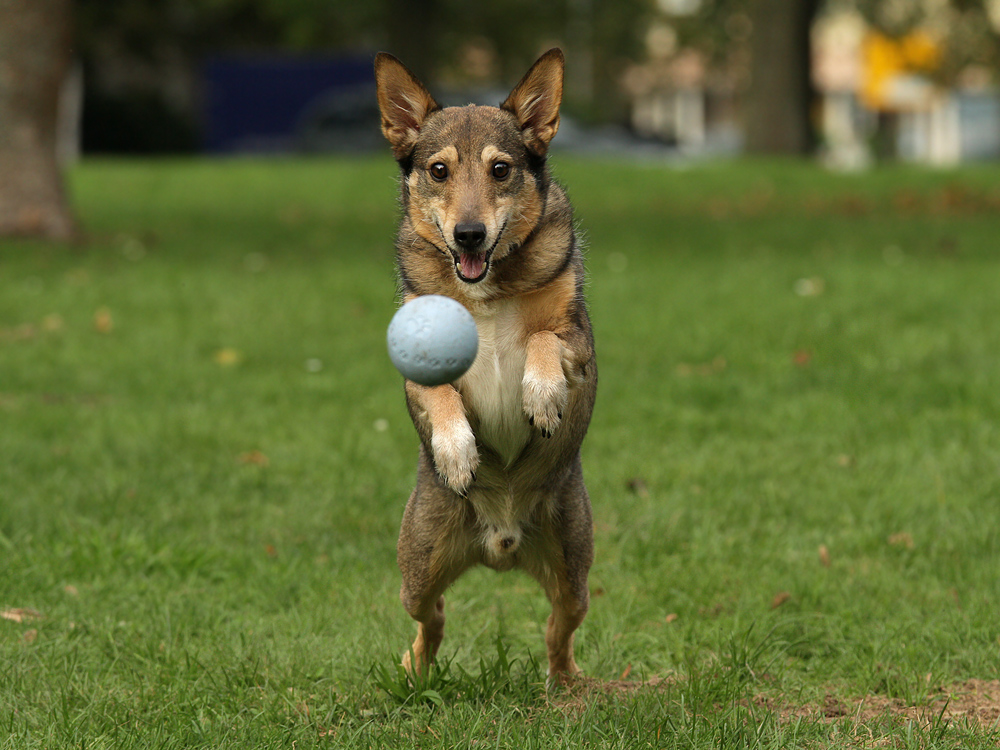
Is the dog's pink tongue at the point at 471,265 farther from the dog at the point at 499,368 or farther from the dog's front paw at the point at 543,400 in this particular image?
the dog's front paw at the point at 543,400

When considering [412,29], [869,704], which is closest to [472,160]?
[869,704]

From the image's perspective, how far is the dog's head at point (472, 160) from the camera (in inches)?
155

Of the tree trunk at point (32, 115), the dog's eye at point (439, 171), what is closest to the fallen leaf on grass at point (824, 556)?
the dog's eye at point (439, 171)

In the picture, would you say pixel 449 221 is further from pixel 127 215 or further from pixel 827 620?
pixel 127 215

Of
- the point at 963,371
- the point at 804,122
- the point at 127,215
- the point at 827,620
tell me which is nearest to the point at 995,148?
the point at 804,122

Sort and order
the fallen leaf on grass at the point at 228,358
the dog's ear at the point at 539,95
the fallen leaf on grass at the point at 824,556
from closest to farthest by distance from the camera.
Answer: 1. the dog's ear at the point at 539,95
2. the fallen leaf on grass at the point at 824,556
3. the fallen leaf on grass at the point at 228,358

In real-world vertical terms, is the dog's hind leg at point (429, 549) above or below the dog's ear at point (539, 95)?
below

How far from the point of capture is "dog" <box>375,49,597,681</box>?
3986mm

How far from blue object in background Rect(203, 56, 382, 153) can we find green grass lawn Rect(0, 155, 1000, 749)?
26709 mm

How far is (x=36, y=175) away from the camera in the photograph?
12.8 meters

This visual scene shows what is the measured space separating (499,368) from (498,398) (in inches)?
3.8

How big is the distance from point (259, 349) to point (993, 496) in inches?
201

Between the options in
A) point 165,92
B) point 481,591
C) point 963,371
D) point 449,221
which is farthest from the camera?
point 165,92

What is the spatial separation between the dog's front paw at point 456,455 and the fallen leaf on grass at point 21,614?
2000mm
